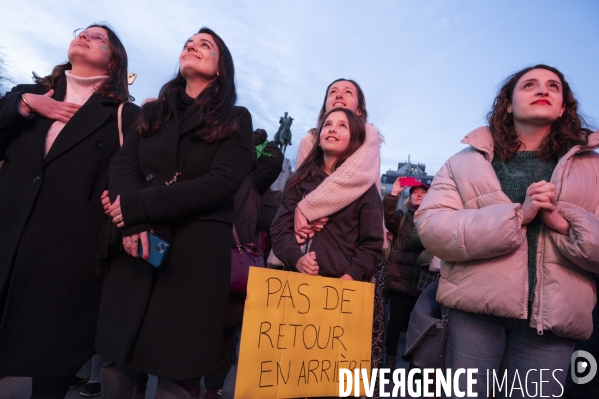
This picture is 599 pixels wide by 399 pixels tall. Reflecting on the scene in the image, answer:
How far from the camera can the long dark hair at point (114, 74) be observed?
7.70ft

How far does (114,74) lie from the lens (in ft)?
8.05

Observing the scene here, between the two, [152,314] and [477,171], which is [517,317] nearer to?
[477,171]

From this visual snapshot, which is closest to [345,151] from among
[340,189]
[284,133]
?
[340,189]

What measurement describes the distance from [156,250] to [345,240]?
1.08 m

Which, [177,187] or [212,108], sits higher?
[212,108]

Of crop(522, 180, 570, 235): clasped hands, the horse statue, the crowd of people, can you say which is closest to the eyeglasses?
the crowd of people

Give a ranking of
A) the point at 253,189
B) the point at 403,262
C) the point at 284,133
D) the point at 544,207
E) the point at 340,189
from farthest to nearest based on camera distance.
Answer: the point at 284,133 → the point at 403,262 → the point at 253,189 → the point at 340,189 → the point at 544,207

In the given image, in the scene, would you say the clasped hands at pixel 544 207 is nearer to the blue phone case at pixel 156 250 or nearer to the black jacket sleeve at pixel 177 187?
the black jacket sleeve at pixel 177 187

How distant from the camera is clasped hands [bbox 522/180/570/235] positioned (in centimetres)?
171

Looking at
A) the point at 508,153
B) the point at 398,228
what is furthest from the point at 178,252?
the point at 398,228

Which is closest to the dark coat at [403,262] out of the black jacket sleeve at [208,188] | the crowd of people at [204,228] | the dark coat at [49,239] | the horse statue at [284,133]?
the crowd of people at [204,228]

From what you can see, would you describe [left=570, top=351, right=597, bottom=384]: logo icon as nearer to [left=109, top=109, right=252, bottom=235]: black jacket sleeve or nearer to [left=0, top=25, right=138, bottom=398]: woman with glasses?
[left=109, top=109, right=252, bottom=235]: black jacket sleeve

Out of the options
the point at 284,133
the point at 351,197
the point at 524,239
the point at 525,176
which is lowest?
the point at 524,239

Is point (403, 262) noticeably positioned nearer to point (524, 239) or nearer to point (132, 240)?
point (524, 239)
